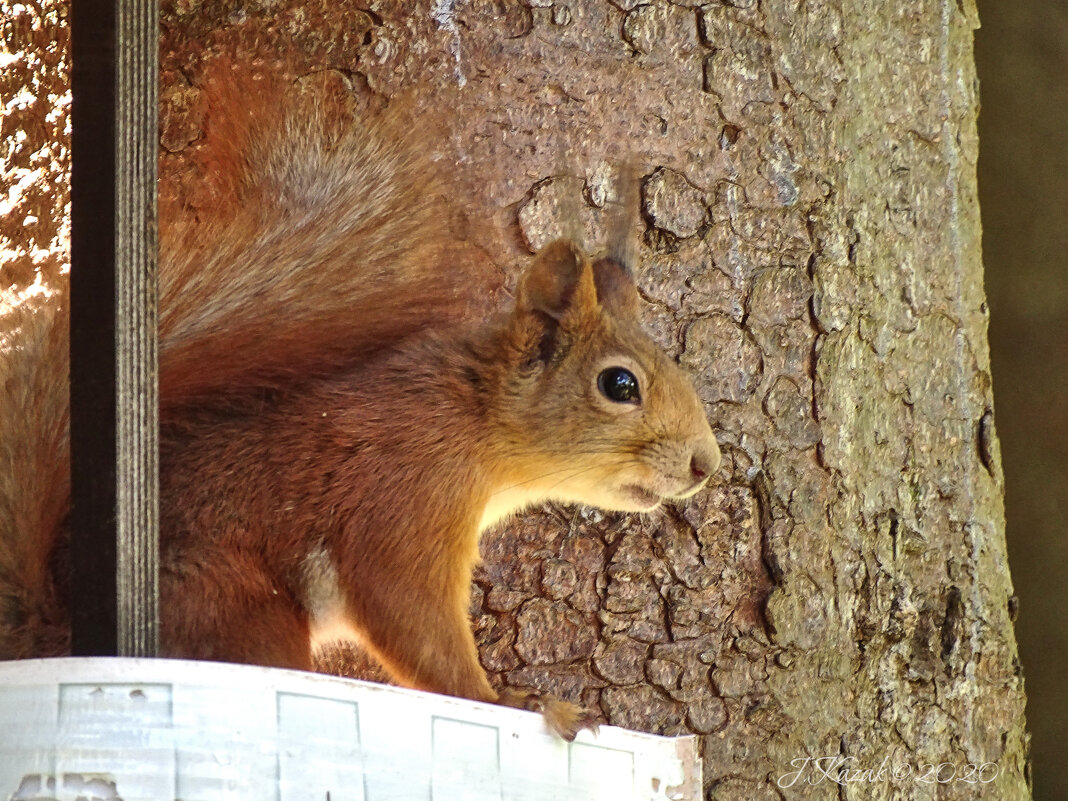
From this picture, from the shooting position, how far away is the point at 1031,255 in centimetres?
177

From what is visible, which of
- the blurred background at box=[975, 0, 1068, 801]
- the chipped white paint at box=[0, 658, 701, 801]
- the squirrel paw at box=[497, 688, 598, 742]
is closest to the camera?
the chipped white paint at box=[0, 658, 701, 801]

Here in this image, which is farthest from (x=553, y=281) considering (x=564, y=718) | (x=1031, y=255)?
(x=1031, y=255)

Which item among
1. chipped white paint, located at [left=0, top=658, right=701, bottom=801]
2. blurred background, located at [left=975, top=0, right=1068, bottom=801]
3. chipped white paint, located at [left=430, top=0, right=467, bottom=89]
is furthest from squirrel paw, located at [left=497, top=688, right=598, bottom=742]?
blurred background, located at [left=975, top=0, right=1068, bottom=801]

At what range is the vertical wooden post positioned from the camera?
0.75 m

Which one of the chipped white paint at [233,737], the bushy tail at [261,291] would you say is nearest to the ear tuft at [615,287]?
the bushy tail at [261,291]

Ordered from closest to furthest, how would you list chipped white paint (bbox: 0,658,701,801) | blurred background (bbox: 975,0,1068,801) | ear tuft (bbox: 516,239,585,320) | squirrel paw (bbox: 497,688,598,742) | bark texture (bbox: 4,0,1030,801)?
chipped white paint (bbox: 0,658,701,801) < squirrel paw (bbox: 497,688,598,742) < ear tuft (bbox: 516,239,585,320) < bark texture (bbox: 4,0,1030,801) < blurred background (bbox: 975,0,1068,801)

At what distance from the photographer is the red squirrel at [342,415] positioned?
36.2 inches

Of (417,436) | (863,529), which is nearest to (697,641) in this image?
(863,529)

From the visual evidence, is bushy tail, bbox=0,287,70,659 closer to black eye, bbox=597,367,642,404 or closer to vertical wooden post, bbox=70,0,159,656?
vertical wooden post, bbox=70,0,159,656

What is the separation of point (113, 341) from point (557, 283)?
1.16 feet

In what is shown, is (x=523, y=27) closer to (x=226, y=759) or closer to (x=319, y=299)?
(x=319, y=299)

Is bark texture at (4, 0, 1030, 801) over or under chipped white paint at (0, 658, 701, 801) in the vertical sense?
over

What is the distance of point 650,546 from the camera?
3.96ft

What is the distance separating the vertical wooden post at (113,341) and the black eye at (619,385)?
36 cm
